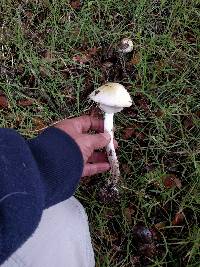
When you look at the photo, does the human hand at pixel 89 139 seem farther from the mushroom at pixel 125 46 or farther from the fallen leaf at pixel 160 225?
the mushroom at pixel 125 46

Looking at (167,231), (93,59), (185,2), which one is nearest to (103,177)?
(167,231)

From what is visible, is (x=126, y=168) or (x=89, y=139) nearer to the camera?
(x=89, y=139)

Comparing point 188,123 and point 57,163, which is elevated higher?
point 57,163

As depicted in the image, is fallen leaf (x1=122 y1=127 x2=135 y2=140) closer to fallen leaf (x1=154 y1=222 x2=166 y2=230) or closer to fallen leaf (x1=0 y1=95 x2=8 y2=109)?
fallen leaf (x1=154 y1=222 x2=166 y2=230)

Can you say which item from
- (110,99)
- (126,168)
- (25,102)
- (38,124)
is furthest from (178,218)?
(25,102)

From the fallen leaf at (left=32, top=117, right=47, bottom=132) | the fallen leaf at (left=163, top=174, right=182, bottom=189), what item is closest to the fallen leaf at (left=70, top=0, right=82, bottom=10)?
the fallen leaf at (left=32, top=117, right=47, bottom=132)

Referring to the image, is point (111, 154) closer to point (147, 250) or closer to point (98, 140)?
point (98, 140)
